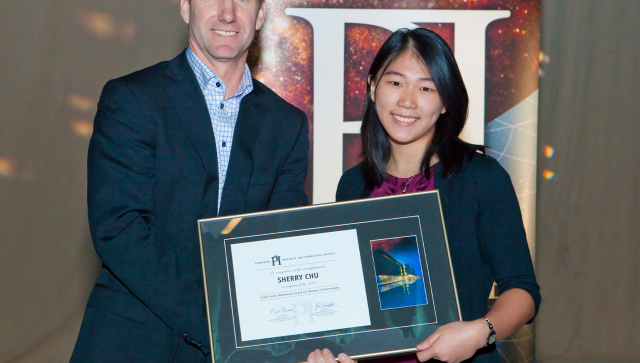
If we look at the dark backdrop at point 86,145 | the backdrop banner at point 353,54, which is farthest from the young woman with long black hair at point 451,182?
the dark backdrop at point 86,145

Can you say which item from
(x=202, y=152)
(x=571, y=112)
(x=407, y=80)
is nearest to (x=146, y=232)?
(x=202, y=152)

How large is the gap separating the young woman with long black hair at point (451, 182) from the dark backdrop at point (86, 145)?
1790mm

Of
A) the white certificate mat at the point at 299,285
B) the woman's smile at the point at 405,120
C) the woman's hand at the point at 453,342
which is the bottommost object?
the woman's hand at the point at 453,342

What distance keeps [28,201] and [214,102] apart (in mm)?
2109

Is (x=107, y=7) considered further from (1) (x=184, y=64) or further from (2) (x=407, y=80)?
(2) (x=407, y=80)

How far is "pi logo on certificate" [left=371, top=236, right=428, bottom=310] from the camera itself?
1455mm

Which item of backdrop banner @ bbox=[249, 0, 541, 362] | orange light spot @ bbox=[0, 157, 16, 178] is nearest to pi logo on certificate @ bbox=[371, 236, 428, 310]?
backdrop banner @ bbox=[249, 0, 541, 362]

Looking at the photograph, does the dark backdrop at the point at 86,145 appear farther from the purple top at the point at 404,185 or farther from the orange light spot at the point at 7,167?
the purple top at the point at 404,185

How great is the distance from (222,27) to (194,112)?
0.31 m

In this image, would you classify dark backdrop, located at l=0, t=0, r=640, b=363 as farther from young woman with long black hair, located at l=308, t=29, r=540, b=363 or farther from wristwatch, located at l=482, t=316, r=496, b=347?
wristwatch, located at l=482, t=316, r=496, b=347

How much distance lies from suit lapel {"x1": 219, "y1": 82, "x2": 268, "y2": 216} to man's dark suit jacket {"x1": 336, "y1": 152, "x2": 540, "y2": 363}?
61cm

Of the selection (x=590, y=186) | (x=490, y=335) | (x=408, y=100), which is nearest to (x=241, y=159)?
(x=408, y=100)

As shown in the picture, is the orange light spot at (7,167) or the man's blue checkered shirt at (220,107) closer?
the man's blue checkered shirt at (220,107)

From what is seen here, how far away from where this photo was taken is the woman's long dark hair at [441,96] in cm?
174
